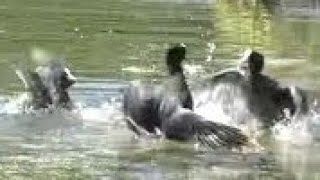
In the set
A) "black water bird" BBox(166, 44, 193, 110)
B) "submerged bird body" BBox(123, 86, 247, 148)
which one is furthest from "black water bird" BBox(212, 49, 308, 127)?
"submerged bird body" BBox(123, 86, 247, 148)

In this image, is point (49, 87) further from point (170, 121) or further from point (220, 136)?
point (220, 136)

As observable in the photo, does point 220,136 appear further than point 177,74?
No

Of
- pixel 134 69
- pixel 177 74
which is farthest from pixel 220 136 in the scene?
pixel 134 69

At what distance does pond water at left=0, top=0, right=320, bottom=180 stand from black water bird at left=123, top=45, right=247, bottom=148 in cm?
12

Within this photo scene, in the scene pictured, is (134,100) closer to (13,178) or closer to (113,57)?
(13,178)

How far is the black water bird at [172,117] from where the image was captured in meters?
9.23

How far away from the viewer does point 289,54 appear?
49.5ft

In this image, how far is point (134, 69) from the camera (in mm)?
13211

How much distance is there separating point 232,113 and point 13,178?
9.41 feet

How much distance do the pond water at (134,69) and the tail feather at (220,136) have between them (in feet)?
0.37

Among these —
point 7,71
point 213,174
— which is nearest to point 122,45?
point 7,71

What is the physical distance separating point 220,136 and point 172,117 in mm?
532

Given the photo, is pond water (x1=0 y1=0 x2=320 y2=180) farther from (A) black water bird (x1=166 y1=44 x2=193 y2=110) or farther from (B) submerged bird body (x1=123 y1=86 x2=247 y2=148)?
(A) black water bird (x1=166 y1=44 x2=193 y2=110)

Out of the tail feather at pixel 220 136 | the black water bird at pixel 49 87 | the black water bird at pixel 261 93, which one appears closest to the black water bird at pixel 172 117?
the tail feather at pixel 220 136
